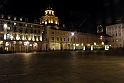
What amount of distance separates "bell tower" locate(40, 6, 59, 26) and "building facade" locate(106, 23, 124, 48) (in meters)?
41.4

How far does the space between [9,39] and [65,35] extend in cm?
3118

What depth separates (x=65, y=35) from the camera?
80000mm

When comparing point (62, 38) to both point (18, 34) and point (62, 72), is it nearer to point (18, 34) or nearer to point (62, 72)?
point (18, 34)

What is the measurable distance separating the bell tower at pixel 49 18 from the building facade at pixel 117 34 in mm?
41365

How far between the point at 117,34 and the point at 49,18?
152 ft

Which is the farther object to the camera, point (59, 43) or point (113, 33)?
point (113, 33)

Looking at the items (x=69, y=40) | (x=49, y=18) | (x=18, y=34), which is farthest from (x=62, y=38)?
(x=18, y=34)

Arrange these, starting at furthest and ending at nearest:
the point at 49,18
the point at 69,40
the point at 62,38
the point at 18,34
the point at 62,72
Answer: the point at 49,18
the point at 69,40
the point at 62,38
the point at 18,34
the point at 62,72

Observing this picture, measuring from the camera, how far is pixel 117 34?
98062 mm

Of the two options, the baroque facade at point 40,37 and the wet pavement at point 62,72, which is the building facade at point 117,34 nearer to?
the baroque facade at point 40,37

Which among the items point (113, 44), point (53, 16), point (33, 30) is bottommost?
point (113, 44)

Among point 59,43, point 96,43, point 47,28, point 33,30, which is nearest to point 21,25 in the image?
point 33,30

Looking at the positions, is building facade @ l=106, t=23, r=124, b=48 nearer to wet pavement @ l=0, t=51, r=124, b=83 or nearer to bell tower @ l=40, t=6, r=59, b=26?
bell tower @ l=40, t=6, r=59, b=26

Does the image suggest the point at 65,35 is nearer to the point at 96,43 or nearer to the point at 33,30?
the point at 33,30
